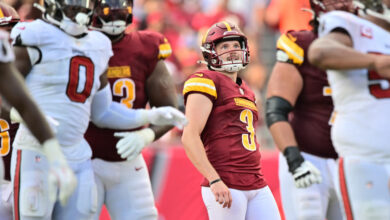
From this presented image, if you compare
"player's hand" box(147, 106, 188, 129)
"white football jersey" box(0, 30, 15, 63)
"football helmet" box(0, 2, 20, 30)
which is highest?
"white football jersey" box(0, 30, 15, 63)

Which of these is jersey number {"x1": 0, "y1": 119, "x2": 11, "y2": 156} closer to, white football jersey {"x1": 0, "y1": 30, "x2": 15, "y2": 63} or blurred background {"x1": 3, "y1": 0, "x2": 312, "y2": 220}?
blurred background {"x1": 3, "y1": 0, "x2": 312, "y2": 220}

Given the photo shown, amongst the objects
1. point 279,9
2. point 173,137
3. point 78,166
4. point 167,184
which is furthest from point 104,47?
point 279,9

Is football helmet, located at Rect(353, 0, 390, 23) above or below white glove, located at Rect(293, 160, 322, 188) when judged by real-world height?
above

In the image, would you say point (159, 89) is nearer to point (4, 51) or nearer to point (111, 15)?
point (111, 15)

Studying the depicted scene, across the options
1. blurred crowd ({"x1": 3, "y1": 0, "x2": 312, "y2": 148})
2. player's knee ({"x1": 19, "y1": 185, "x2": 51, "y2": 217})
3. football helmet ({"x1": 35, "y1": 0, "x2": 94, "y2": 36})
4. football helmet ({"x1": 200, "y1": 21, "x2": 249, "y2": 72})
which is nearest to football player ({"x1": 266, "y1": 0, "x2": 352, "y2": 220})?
football helmet ({"x1": 200, "y1": 21, "x2": 249, "y2": 72})

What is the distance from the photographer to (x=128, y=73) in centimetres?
484

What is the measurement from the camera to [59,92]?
405 cm

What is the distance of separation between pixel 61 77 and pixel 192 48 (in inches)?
238

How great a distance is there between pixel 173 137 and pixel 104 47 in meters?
4.24

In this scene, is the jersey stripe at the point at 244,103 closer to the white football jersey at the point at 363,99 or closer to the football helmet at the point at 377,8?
the white football jersey at the point at 363,99

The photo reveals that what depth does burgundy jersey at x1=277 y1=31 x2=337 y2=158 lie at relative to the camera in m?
4.74

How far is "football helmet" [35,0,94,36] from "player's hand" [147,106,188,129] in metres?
0.61

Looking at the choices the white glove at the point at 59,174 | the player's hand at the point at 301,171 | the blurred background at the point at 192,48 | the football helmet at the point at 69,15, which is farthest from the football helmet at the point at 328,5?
the blurred background at the point at 192,48

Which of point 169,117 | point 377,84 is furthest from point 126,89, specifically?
point 377,84
